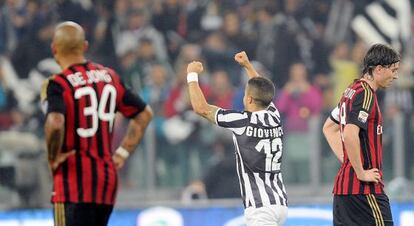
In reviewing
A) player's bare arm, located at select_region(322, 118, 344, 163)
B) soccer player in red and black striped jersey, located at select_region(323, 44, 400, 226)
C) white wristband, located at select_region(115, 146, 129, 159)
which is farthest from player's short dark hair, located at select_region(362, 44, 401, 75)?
white wristband, located at select_region(115, 146, 129, 159)

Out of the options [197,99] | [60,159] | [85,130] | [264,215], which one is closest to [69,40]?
[85,130]

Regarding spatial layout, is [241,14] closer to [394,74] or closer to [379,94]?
[379,94]

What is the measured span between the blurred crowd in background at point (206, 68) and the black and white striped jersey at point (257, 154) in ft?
15.2

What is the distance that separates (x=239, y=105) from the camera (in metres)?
13.3

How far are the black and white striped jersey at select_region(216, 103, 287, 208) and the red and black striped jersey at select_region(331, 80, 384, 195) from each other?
0.52 m

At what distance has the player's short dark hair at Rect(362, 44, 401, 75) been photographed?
25.5 ft

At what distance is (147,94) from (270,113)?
5703 mm

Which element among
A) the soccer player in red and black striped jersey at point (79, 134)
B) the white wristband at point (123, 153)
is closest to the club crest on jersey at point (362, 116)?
the white wristband at point (123, 153)

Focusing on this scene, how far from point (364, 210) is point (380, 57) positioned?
1.08 metres

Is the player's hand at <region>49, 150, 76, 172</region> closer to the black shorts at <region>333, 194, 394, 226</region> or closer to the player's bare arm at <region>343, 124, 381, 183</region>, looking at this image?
the player's bare arm at <region>343, 124, 381, 183</region>

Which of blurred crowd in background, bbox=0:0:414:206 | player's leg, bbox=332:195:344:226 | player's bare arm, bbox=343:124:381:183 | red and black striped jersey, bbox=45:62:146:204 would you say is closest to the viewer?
red and black striped jersey, bbox=45:62:146:204

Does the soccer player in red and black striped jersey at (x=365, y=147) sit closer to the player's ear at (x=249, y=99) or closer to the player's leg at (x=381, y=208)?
the player's leg at (x=381, y=208)

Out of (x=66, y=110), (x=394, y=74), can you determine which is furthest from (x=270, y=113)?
(x=66, y=110)

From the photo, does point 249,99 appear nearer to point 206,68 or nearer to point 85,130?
point 85,130
